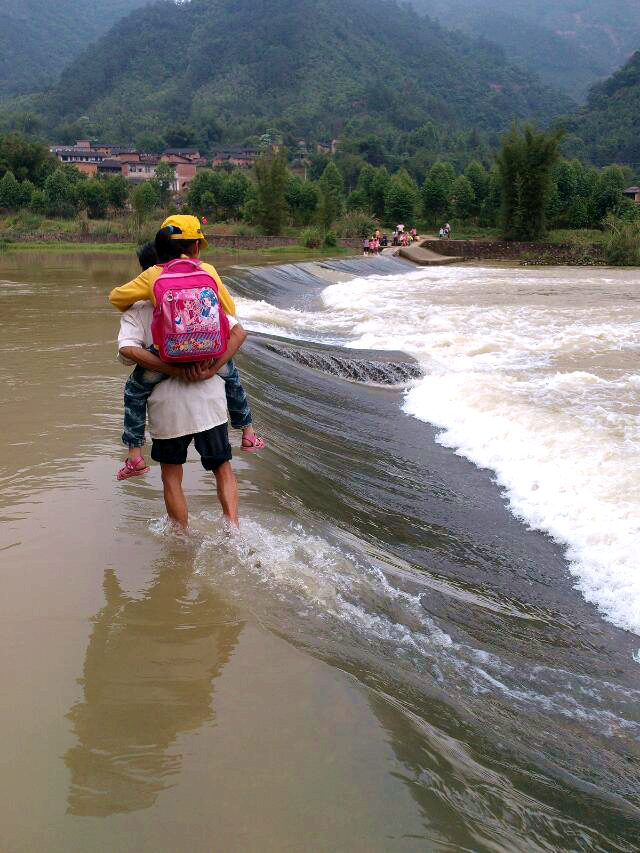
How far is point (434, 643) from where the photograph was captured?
2998 millimetres

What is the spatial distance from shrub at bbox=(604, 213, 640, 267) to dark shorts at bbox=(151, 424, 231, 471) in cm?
3710

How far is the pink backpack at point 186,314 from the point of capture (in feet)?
9.52

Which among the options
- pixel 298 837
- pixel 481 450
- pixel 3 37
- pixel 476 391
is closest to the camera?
pixel 298 837

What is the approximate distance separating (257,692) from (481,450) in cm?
462

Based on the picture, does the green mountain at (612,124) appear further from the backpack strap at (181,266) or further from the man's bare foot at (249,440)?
the backpack strap at (181,266)

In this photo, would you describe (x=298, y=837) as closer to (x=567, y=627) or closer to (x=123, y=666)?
(x=123, y=666)

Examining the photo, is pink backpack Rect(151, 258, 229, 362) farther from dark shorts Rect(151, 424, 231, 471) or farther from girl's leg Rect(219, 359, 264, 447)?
dark shorts Rect(151, 424, 231, 471)

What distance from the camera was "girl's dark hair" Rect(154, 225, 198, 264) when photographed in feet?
10.1

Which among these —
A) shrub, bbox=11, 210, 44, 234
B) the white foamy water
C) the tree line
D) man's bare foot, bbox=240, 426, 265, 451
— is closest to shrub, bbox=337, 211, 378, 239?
the tree line

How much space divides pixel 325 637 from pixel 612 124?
373ft

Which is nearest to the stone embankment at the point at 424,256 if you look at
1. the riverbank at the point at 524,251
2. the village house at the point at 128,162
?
the riverbank at the point at 524,251

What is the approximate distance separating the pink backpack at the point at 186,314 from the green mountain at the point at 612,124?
106 metres

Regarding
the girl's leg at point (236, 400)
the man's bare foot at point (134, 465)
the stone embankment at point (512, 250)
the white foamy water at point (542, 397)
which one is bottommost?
the white foamy water at point (542, 397)

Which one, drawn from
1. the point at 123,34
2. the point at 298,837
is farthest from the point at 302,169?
the point at 298,837
